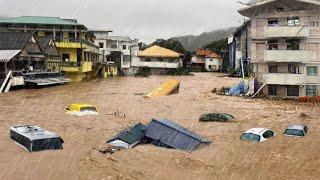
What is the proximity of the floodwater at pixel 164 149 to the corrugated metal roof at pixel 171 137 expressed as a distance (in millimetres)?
520

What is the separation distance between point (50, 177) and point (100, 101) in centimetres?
2241

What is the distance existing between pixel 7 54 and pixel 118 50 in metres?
42.1

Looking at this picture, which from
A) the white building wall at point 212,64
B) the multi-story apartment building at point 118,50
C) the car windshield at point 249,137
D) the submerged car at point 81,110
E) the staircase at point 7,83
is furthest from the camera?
the white building wall at point 212,64

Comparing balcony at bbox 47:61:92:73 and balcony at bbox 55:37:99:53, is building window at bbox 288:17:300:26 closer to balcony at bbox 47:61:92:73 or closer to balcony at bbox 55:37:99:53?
balcony at bbox 47:61:92:73

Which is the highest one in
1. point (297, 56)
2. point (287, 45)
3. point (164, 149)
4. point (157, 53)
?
point (157, 53)

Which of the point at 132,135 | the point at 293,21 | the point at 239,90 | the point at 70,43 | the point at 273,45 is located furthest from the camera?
the point at 70,43

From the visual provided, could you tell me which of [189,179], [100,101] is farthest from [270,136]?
[100,101]

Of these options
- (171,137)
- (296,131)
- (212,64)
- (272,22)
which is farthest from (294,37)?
(212,64)

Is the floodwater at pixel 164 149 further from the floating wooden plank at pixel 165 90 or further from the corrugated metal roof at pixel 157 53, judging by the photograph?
the corrugated metal roof at pixel 157 53

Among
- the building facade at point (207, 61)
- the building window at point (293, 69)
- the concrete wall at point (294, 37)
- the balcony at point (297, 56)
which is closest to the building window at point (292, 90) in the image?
the concrete wall at point (294, 37)

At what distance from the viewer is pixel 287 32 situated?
134 feet

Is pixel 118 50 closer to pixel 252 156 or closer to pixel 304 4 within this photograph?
pixel 304 4

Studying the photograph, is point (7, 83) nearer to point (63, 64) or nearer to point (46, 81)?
point (46, 81)

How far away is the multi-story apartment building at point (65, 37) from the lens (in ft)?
199
